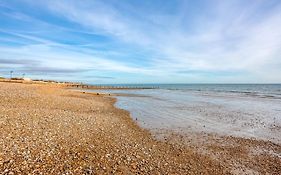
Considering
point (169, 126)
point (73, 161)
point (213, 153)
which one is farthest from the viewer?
point (169, 126)

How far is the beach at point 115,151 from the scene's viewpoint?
10594 mm

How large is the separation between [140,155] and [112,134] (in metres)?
4.81

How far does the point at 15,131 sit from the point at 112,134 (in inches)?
262

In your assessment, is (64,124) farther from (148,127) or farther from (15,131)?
(148,127)

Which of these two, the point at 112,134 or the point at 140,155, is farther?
the point at 112,134

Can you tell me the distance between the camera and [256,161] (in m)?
13.5

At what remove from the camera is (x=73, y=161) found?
11047 millimetres

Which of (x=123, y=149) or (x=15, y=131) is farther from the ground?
(x=15, y=131)

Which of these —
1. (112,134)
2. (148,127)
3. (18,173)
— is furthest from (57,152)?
(148,127)

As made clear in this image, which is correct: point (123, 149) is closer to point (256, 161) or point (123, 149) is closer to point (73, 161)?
point (73, 161)

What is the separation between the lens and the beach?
1059 centimetres

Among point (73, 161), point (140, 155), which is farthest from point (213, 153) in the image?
point (73, 161)

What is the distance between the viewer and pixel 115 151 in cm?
1319

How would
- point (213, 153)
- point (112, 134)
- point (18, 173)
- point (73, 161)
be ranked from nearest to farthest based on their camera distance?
point (18, 173), point (73, 161), point (213, 153), point (112, 134)
